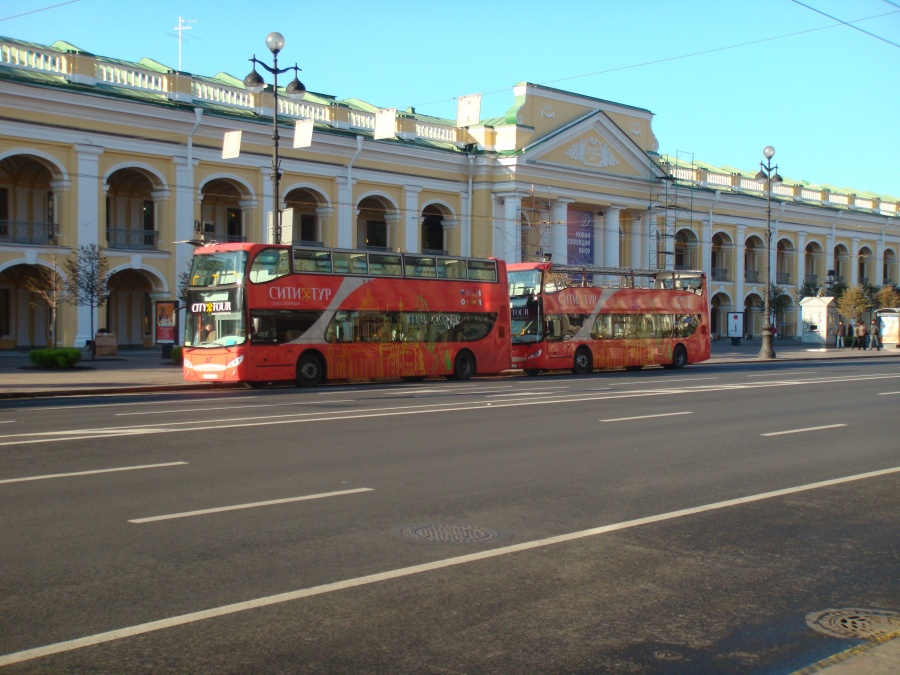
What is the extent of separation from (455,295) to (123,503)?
22060 millimetres

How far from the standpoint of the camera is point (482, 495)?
30.6ft

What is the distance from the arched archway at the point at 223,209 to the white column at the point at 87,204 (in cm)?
738

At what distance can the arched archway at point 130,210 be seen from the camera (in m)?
43.7

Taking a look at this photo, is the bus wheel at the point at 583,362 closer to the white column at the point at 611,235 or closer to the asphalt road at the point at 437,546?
the asphalt road at the point at 437,546

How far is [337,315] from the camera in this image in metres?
27.0

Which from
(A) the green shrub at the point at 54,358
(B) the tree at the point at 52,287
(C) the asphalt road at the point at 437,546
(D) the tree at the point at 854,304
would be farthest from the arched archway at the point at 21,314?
(D) the tree at the point at 854,304

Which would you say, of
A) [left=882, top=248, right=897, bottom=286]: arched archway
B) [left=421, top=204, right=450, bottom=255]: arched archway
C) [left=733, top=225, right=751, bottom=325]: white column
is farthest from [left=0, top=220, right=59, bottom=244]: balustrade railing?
[left=882, top=248, right=897, bottom=286]: arched archway

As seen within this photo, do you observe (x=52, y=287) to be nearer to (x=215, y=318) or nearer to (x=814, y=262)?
(x=215, y=318)

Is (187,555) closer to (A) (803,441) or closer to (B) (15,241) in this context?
(A) (803,441)

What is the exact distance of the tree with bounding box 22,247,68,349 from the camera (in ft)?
116

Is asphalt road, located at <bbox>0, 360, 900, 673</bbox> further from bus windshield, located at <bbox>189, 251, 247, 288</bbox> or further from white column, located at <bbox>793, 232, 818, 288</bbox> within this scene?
white column, located at <bbox>793, 232, 818, 288</bbox>

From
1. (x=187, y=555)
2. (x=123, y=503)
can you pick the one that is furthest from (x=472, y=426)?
(x=187, y=555)

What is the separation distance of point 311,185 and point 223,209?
5607 millimetres

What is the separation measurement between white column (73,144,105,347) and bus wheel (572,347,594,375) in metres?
19.1
